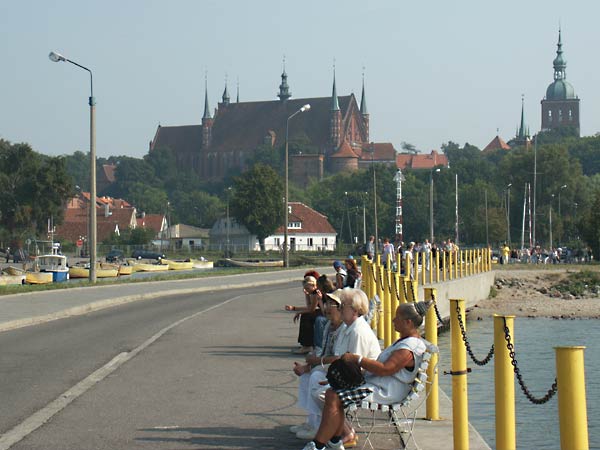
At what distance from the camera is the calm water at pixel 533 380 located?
51.2ft

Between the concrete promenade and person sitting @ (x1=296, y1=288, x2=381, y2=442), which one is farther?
the concrete promenade

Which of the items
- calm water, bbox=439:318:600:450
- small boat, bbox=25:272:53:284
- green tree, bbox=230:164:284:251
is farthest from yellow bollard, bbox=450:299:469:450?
green tree, bbox=230:164:284:251

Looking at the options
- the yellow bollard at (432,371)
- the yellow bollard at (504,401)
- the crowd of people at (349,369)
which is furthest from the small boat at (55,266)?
the yellow bollard at (504,401)

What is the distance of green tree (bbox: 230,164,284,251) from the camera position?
12725 centimetres

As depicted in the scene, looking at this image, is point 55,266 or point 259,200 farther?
point 259,200

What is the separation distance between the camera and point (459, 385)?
8820mm

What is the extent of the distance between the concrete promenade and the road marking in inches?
46.6

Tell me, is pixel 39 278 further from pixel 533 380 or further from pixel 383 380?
pixel 383 380

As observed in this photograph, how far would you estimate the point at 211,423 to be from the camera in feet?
33.2

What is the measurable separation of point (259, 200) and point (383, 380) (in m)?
120

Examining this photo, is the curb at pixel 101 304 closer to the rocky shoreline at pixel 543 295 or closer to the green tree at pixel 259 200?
the rocky shoreline at pixel 543 295

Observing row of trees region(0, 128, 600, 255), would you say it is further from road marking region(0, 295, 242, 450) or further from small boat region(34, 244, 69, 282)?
road marking region(0, 295, 242, 450)

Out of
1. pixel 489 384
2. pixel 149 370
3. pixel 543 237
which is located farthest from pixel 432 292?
pixel 543 237

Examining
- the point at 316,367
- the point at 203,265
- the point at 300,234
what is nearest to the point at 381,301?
the point at 316,367
